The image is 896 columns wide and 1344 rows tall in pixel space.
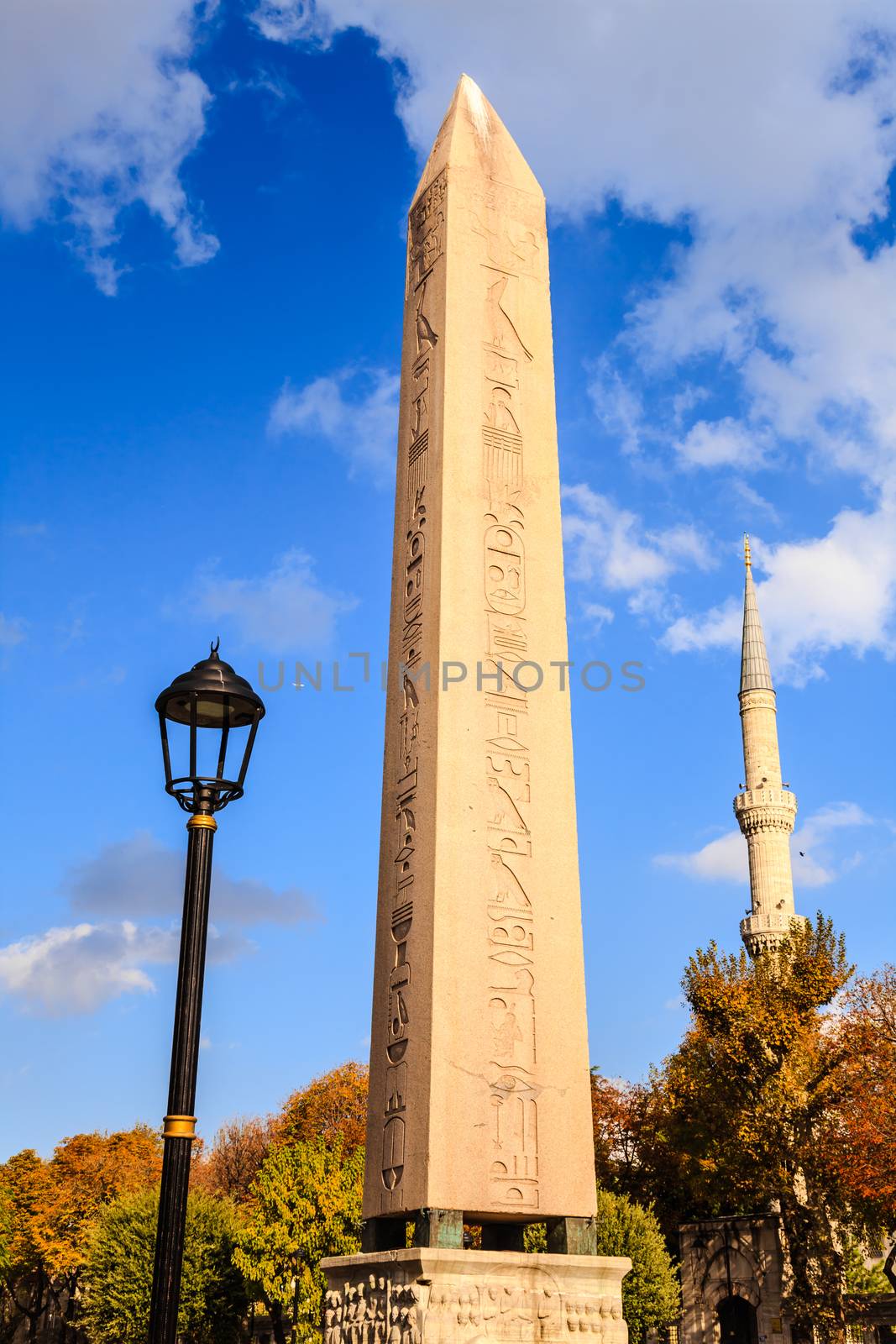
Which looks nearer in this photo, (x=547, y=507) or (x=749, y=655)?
(x=547, y=507)

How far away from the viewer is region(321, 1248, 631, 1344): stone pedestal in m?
7.75

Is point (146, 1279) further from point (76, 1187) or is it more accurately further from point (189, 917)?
point (189, 917)

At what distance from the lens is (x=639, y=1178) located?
135ft

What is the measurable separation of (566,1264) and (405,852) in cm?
283

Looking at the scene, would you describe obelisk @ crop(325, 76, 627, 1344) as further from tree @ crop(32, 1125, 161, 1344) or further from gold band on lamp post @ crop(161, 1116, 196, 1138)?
tree @ crop(32, 1125, 161, 1344)

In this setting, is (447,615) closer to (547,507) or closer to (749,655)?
(547,507)

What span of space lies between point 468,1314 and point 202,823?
409cm

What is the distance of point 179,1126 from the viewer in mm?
5074

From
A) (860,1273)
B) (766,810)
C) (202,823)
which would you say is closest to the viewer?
(202,823)

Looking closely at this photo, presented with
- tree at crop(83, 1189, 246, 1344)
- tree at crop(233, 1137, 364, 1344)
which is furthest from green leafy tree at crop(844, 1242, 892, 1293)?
tree at crop(83, 1189, 246, 1344)

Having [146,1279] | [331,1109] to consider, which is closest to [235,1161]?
[331,1109]

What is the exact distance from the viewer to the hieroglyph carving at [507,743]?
838cm

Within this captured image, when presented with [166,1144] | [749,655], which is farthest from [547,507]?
[749,655]

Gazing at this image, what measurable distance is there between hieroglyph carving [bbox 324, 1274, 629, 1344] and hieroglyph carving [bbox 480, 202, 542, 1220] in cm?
11
